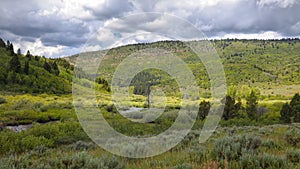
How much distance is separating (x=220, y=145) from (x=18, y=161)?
5268 mm

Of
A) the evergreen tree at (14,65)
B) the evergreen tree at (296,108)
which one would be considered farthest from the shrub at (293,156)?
the evergreen tree at (14,65)

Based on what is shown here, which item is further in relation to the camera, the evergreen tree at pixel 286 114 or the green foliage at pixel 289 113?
the green foliage at pixel 289 113

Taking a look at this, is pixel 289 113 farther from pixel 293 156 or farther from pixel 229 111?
pixel 293 156

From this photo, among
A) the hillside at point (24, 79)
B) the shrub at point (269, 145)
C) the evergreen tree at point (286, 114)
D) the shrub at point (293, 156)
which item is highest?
the hillside at point (24, 79)

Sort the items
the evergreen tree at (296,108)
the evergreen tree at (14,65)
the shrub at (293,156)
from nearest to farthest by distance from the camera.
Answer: the shrub at (293,156) → the evergreen tree at (296,108) → the evergreen tree at (14,65)

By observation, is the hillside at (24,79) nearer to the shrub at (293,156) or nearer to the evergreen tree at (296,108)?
the evergreen tree at (296,108)

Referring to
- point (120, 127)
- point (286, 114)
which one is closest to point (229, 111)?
point (286, 114)

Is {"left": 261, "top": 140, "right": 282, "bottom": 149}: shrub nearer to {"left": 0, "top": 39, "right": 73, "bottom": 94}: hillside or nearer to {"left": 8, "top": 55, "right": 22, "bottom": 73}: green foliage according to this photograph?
{"left": 0, "top": 39, "right": 73, "bottom": 94}: hillside

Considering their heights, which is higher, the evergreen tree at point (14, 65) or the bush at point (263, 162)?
the evergreen tree at point (14, 65)

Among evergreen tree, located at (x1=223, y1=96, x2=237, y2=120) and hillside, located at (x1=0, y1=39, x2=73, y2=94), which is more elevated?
hillside, located at (x1=0, y1=39, x2=73, y2=94)

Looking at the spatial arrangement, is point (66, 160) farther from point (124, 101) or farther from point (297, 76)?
point (297, 76)

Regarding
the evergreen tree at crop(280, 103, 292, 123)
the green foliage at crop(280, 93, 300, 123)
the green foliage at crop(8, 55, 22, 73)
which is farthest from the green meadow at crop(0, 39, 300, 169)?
the green foliage at crop(8, 55, 22, 73)

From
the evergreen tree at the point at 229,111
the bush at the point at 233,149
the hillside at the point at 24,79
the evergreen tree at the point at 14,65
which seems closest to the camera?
the bush at the point at 233,149

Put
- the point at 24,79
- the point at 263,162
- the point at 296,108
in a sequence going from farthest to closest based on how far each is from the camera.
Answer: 1. the point at 24,79
2. the point at 296,108
3. the point at 263,162
